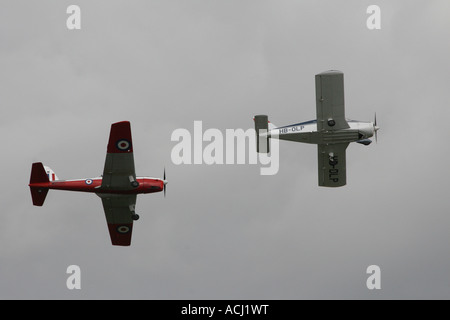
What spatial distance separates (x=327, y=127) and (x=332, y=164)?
310 centimetres

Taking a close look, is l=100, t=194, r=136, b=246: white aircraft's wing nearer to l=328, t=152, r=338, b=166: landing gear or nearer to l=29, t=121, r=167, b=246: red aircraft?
l=29, t=121, r=167, b=246: red aircraft

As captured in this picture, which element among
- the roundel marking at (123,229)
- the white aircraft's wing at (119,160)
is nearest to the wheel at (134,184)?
the white aircraft's wing at (119,160)

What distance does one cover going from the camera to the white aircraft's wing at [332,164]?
5916 cm

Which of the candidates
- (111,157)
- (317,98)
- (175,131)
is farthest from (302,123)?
(111,157)

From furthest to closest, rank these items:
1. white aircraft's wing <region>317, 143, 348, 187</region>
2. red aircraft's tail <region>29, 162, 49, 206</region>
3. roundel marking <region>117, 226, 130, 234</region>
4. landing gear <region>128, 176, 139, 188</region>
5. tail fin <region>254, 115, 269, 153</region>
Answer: white aircraft's wing <region>317, 143, 348, 187</region> < roundel marking <region>117, 226, 130, 234</region> < tail fin <region>254, 115, 269, 153</region> < red aircraft's tail <region>29, 162, 49, 206</region> < landing gear <region>128, 176, 139, 188</region>

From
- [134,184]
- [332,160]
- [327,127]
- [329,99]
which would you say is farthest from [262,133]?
[134,184]

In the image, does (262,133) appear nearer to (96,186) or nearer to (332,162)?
(332,162)

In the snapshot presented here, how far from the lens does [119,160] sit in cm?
5438

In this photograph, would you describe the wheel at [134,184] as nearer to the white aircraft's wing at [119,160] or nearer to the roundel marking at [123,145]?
the white aircraft's wing at [119,160]

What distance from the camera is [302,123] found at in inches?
2277

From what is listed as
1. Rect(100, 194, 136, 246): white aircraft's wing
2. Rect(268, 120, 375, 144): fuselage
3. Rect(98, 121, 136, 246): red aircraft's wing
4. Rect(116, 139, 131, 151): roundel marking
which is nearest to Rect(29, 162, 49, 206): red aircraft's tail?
Rect(98, 121, 136, 246): red aircraft's wing

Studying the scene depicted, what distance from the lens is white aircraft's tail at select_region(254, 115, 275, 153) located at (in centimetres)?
5822

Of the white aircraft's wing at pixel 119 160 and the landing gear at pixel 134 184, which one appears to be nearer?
the white aircraft's wing at pixel 119 160
